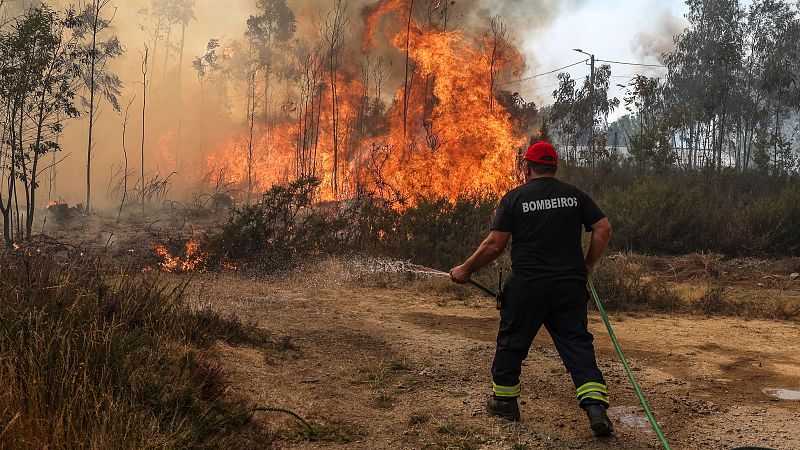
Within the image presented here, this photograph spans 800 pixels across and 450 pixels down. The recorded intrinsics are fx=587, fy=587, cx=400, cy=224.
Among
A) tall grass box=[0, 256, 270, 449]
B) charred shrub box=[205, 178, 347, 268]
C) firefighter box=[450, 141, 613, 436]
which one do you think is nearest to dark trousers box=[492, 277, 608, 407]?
firefighter box=[450, 141, 613, 436]

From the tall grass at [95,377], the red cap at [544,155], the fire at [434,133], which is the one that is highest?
the fire at [434,133]

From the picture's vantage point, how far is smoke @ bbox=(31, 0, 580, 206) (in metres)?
26.2

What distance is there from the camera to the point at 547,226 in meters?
3.90

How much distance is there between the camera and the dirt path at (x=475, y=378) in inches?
148

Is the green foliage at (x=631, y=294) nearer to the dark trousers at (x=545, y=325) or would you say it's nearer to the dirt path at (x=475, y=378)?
the dirt path at (x=475, y=378)

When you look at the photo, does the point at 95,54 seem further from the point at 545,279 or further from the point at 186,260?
the point at 545,279

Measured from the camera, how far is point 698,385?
4.89 meters

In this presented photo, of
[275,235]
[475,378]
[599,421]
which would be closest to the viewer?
[599,421]

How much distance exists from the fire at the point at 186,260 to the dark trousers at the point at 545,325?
7.46 m

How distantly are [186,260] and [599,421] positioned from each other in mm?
8457

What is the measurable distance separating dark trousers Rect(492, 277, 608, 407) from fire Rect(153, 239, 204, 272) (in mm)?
7462

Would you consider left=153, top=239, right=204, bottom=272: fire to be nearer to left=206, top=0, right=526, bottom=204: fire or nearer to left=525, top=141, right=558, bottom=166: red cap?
left=206, top=0, right=526, bottom=204: fire

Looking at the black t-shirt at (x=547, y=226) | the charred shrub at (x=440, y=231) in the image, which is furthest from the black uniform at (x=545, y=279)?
the charred shrub at (x=440, y=231)

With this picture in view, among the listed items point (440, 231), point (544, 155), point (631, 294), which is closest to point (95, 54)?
point (440, 231)
